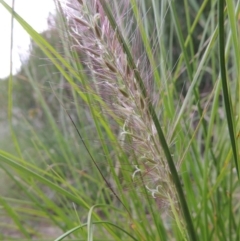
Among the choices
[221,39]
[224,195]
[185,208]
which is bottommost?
[224,195]

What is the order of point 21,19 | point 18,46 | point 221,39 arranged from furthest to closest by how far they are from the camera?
point 18,46
point 21,19
point 221,39

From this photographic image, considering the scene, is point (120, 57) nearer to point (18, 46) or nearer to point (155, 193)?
point (155, 193)

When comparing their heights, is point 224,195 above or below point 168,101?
below

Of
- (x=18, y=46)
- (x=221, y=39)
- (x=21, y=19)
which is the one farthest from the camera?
(x=18, y=46)

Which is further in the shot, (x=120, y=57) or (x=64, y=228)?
(x=64, y=228)

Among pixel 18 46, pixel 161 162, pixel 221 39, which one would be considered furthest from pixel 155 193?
pixel 18 46

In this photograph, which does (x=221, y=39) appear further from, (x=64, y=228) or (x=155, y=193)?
(x=64, y=228)

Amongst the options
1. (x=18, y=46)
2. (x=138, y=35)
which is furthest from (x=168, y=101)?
(x=18, y=46)

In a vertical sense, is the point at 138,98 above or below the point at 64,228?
above

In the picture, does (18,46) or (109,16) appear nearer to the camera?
(109,16)
